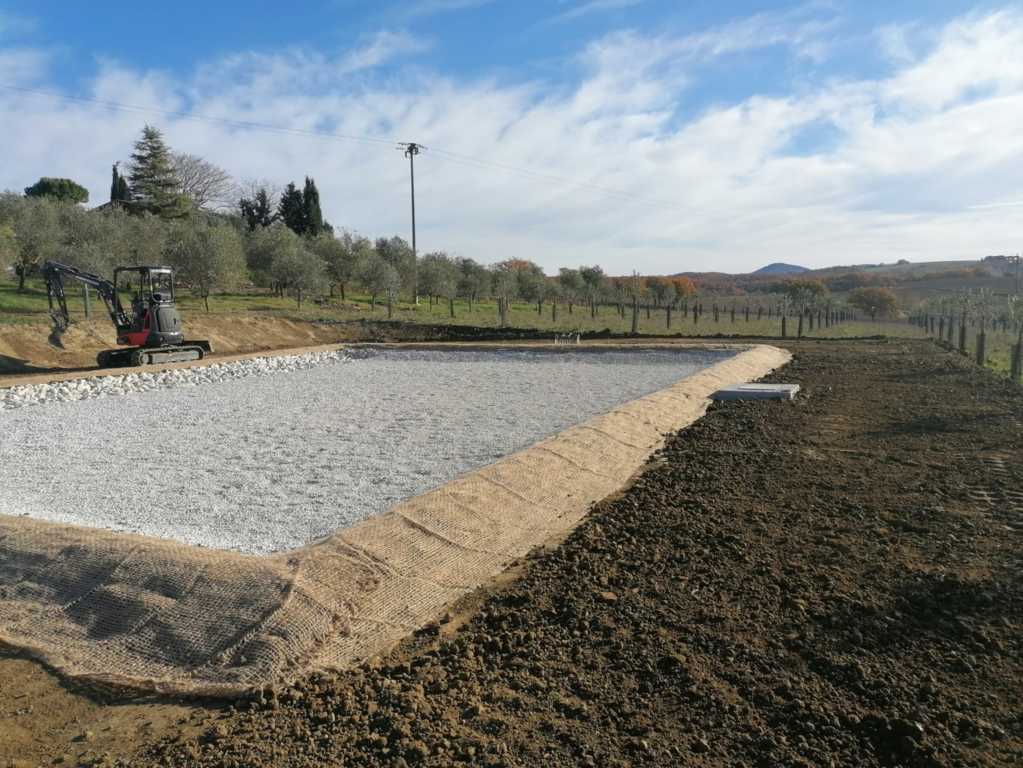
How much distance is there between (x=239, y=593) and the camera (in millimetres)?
4172

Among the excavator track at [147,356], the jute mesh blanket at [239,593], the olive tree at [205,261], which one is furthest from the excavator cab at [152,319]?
the jute mesh blanket at [239,593]

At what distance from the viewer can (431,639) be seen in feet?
13.2

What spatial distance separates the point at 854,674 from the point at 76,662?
13.0ft

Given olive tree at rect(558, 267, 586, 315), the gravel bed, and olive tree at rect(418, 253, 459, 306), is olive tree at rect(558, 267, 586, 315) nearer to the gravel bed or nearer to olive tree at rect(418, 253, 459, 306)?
olive tree at rect(418, 253, 459, 306)

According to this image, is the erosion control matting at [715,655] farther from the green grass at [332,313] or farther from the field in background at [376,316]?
the green grass at [332,313]

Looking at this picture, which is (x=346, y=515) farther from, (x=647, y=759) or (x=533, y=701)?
(x=647, y=759)

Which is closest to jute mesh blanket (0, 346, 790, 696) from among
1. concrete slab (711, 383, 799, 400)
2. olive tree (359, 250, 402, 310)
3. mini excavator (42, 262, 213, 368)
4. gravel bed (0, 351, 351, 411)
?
concrete slab (711, 383, 799, 400)

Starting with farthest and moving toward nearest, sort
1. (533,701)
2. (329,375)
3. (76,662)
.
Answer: (329,375) → (76,662) → (533,701)

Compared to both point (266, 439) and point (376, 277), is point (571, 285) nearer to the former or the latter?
point (376, 277)

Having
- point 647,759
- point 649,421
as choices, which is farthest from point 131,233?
point 647,759

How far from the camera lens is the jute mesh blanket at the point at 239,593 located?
3744mm

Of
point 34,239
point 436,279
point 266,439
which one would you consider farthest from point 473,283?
point 266,439

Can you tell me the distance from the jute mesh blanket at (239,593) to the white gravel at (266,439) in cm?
77

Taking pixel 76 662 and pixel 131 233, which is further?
pixel 131 233
